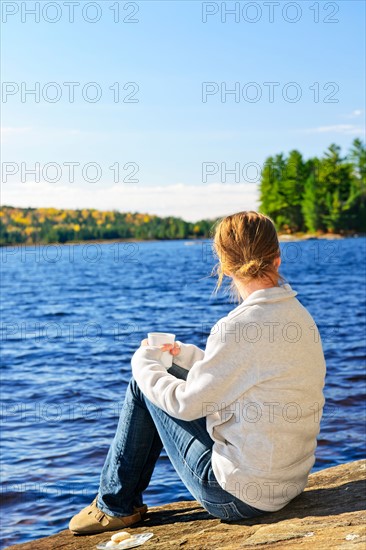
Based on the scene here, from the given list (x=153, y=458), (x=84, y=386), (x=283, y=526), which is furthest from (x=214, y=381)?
(x=84, y=386)

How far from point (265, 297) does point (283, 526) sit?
37.9 inches

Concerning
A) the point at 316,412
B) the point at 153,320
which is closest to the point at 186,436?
the point at 316,412

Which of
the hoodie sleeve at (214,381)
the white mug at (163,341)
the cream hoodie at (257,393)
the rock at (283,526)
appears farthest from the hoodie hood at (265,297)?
the rock at (283,526)

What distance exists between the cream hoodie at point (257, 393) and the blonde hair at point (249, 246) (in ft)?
0.31

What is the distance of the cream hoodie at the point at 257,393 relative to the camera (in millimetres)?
2902

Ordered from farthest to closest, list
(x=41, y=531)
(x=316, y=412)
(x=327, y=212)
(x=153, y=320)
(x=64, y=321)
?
(x=327, y=212) < (x=64, y=321) < (x=153, y=320) < (x=41, y=531) < (x=316, y=412)

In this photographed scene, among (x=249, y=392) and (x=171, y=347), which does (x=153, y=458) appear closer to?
(x=171, y=347)

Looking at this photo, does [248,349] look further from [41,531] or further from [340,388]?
[340,388]

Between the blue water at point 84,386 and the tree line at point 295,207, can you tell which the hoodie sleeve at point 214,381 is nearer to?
the blue water at point 84,386

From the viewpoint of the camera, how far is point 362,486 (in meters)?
3.58

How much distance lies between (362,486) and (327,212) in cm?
7590

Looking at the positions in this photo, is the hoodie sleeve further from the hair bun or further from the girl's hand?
the girl's hand

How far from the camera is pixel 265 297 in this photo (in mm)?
2971

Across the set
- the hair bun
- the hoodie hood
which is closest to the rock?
the hoodie hood
